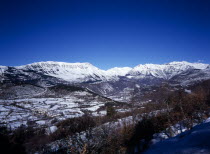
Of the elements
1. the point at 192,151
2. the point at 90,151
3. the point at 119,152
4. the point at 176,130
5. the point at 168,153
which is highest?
the point at 192,151

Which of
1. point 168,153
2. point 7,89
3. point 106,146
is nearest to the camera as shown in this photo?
point 168,153

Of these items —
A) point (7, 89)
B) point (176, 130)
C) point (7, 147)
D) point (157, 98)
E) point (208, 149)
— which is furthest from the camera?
point (7, 89)

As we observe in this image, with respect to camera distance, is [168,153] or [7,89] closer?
A: [168,153]

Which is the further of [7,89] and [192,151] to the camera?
[7,89]

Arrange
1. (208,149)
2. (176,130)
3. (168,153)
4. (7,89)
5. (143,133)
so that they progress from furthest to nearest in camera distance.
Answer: (7,89)
(143,133)
(176,130)
(168,153)
(208,149)

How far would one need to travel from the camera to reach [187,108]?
50.9ft

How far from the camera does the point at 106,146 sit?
38.7 feet

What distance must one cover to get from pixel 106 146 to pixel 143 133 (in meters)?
5.31

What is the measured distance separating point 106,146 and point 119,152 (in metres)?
1.23

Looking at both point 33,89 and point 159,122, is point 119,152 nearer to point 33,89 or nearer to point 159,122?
point 159,122

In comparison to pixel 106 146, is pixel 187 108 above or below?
above

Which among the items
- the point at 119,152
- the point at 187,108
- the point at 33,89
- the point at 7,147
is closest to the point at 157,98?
the point at 187,108

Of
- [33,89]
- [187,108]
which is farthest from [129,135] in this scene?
[33,89]

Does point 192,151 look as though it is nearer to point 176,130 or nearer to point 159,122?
point 176,130
